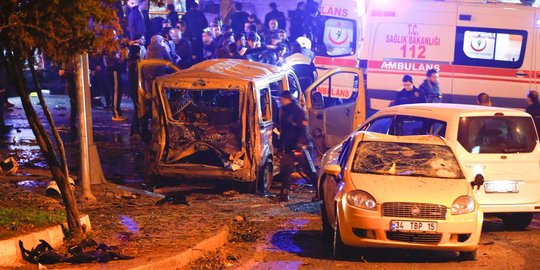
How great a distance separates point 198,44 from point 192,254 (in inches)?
546

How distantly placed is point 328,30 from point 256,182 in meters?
6.76

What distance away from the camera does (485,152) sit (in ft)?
36.2

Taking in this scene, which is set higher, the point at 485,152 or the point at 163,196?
the point at 485,152

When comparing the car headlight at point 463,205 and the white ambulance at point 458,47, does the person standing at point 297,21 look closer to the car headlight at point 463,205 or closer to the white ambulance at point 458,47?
the white ambulance at point 458,47

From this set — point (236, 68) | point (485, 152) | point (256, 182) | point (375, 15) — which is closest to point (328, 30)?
point (375, 15)

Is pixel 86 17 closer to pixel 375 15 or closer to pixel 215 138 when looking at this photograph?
pixel 215 138

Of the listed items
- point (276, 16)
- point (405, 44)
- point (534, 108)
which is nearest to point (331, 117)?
point (405, 44)

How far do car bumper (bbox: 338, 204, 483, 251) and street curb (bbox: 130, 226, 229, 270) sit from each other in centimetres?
154

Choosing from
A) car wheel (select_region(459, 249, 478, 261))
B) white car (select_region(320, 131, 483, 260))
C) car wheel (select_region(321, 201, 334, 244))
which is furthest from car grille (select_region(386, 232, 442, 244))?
car wheel (select_region(321, 201, 334, 244))

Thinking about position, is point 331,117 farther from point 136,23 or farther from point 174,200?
point 136,23

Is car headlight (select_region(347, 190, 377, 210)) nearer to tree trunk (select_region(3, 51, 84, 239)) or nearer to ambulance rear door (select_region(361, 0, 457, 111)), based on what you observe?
tree trunk (select_region(3, 51, 84, 239))

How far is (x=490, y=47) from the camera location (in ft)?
54.3

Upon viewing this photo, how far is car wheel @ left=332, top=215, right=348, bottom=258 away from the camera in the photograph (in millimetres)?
9398

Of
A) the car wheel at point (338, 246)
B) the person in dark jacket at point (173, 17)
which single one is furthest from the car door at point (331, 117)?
the person in dark jacket at point (173, 17)
